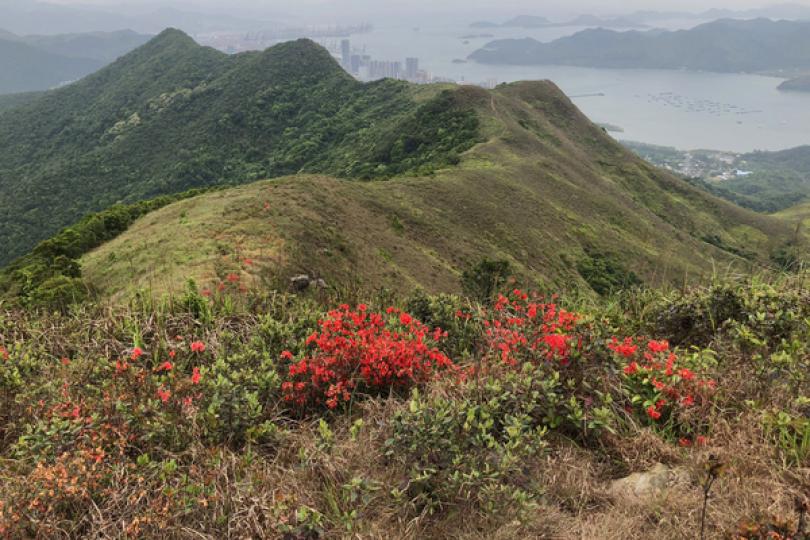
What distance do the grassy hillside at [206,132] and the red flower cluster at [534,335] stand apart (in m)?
37.5

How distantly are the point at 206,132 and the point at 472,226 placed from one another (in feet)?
206

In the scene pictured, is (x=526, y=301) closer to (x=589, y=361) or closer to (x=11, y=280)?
(x=589, y=361)

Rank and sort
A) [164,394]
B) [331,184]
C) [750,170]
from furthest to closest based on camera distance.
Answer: [750,170] → [331,184] → [164,394]

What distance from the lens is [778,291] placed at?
5.86 metres

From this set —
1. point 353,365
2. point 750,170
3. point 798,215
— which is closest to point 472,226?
point 353,365

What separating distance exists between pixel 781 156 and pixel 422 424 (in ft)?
790

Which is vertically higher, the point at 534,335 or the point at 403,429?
the point at 534,335

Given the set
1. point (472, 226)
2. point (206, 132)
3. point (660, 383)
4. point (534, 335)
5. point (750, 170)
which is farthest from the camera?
point (750, 170)

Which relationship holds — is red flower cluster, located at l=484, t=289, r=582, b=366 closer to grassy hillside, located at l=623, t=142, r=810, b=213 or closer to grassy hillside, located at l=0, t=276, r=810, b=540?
grassy hillside, located at l=0, t=276, r=810, b=540

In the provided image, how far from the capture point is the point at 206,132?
7819 cm

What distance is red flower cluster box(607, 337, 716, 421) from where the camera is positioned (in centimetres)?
417

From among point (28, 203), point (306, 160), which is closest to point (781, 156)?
point (306, 160)

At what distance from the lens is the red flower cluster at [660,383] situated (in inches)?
164

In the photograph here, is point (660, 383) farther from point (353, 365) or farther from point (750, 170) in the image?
point (750, 170)
